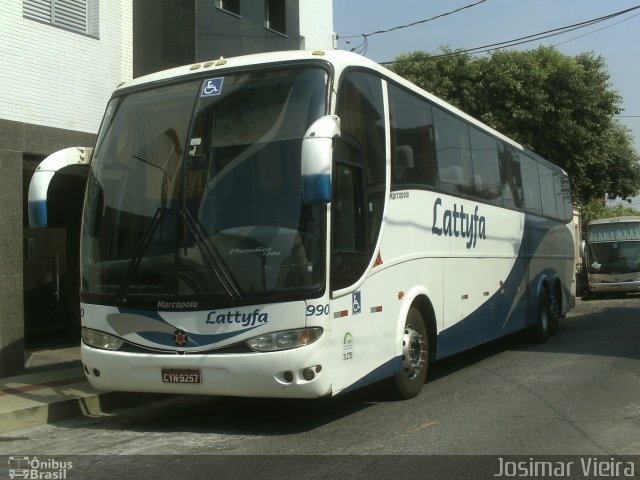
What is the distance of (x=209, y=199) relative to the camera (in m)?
6.86

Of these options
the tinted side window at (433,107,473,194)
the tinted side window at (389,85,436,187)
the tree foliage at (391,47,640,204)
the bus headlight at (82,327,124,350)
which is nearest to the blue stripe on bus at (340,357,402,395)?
the tinted side window at (389,85,436,187)

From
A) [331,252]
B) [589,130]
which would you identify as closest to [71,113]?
[331,252]

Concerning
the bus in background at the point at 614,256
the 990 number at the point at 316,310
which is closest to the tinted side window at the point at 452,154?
the 990 number at the point at 316,310

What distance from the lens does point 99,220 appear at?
7.38 m

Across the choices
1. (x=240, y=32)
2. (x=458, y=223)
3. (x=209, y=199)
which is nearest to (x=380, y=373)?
(x=209, y=199)

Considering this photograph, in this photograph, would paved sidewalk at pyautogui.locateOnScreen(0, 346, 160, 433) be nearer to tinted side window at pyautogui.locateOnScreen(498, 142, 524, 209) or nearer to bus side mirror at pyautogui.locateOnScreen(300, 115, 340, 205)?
bus side mirror at pyautogui.locateOnScreen(300, 115, 340, 205)

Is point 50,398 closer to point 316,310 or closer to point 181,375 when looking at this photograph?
point 181,375

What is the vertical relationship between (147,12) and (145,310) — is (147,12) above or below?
above

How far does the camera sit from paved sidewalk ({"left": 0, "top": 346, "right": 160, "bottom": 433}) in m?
7.81

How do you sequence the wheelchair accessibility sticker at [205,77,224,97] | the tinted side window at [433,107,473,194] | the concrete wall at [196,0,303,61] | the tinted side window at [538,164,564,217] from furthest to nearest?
1. the tinted side window at [538,164,564,217]
2. the concrete wall at [196,0,303,61]
3. the tinted side window at [433,107,473,194]
4. the wheelchair accessibility sticker at [205,77,224,97]

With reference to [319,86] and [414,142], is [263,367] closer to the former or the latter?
[319,86]

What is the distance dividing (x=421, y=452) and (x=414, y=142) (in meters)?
3.90

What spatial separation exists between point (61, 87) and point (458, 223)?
621 centimetres

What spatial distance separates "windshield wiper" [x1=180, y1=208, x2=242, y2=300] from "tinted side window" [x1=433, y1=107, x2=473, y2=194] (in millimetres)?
3719
